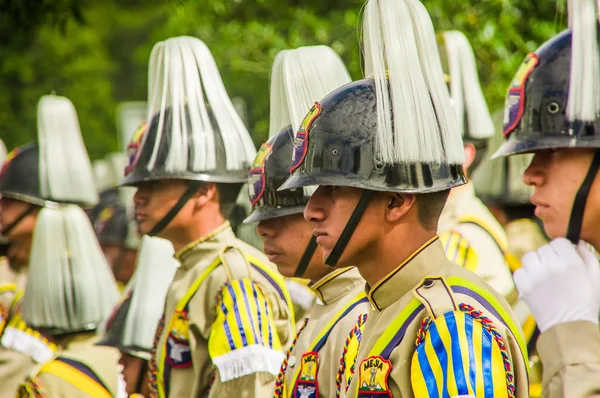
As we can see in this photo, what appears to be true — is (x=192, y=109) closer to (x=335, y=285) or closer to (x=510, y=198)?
(x=335, y=285)

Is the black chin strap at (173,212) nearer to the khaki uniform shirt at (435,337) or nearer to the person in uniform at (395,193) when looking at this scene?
the person in uniform at (395,193)

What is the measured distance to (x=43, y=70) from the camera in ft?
64.2

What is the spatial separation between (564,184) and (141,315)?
3.23 m

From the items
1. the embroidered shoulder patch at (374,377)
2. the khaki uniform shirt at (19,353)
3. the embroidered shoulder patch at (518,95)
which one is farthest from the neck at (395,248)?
the khaki uniform shirt at (19,353)

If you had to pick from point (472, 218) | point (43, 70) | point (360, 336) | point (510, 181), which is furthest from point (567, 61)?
point (43, 70)

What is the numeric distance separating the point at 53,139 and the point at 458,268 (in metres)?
6.02

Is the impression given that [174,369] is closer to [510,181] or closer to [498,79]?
[510,181]

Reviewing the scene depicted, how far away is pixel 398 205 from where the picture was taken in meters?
3.13

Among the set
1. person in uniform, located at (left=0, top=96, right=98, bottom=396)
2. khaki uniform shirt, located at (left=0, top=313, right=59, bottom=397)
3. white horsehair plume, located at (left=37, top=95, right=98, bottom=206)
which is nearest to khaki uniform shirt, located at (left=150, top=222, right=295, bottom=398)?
khaki uniform shirt, located at (left=0, top=313, right=59, bottom=397)

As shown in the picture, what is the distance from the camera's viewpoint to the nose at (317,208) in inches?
127

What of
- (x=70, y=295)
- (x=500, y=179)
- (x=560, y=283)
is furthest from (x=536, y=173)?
(x=500, y=179)

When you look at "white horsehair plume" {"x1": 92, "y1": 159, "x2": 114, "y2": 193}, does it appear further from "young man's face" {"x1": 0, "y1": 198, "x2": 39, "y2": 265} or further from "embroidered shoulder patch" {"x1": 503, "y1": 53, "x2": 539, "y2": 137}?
"embroidered shoulder patch" {"x1": 503, "y1": 53, "x2": 539, "y2": 137}

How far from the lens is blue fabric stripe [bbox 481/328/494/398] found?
2689 mm

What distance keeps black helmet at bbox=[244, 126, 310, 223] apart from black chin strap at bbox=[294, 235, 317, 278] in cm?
16
